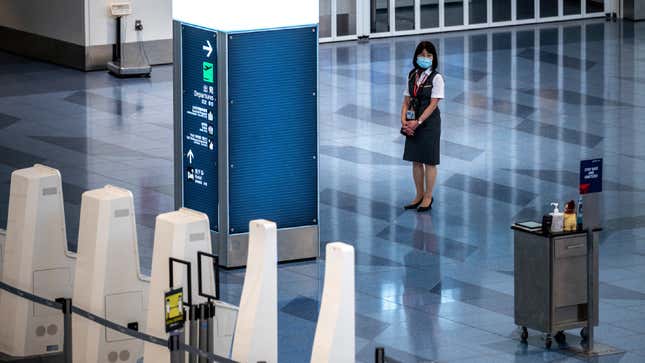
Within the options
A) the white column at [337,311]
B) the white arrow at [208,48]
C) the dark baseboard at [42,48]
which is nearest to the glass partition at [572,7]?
the dark baseboard at [42,48]

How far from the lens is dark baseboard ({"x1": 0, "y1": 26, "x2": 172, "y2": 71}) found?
2369 cm

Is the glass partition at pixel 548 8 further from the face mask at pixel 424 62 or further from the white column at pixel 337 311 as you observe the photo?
the white column at pixel 337 311

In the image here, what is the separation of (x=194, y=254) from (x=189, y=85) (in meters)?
4.21

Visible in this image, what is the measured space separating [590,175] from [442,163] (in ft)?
20.8

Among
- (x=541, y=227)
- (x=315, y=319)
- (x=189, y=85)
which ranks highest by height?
(x=189, y=85)

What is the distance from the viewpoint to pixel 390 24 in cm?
2769

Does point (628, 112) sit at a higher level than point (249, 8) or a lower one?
lower

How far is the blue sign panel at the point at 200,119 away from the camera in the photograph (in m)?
13.5

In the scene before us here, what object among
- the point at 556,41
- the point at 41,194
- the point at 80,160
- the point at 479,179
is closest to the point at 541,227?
the point at 41,194

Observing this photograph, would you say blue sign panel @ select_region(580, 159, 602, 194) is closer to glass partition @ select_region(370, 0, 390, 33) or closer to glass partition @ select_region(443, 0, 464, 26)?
glass partition @ select_region(370, 0, 390, 33)

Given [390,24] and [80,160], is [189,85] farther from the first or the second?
[390,24]

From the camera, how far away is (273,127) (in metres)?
13.5

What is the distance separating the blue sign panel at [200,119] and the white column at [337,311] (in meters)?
4.94

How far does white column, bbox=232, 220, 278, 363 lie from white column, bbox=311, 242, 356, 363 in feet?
2.01
